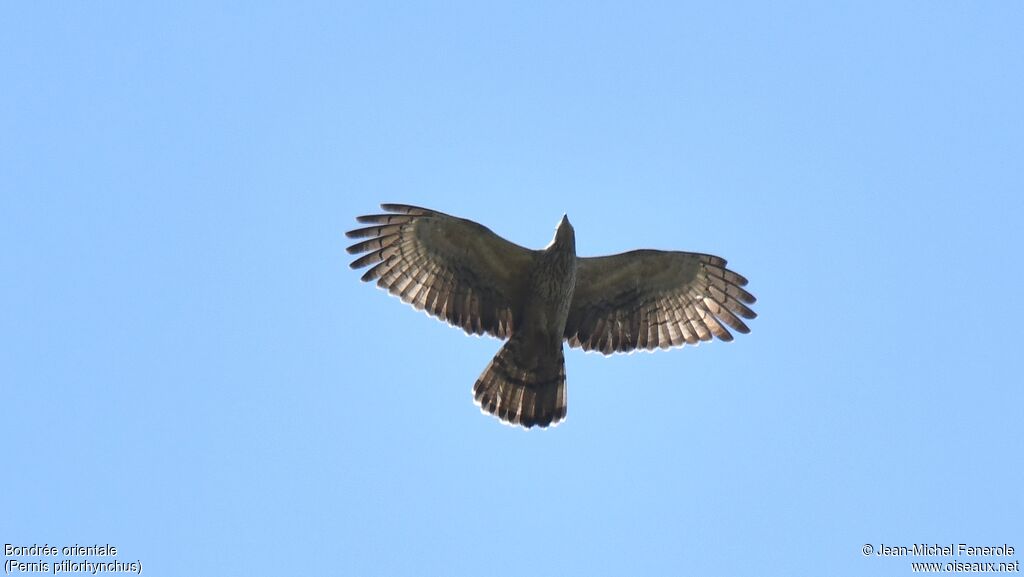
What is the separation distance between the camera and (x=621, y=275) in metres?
13.0

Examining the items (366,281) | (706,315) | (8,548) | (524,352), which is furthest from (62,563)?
(706,315)

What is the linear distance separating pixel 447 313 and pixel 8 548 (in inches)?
215

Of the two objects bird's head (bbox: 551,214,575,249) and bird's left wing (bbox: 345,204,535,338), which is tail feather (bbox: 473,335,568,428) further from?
bird's head (bbox: 551,214,575,249)

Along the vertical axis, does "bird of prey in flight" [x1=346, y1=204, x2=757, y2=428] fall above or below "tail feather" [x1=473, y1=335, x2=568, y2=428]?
above

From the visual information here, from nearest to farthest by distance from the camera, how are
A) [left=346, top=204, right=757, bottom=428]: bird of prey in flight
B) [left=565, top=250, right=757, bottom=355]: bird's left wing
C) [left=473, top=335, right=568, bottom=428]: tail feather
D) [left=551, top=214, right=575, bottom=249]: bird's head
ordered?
1. [left=551, top=214, right=575, bottom=249]: bird's head
2. [left=346, top=204, right=757, bottom=428]: bird of prey in flight
3. [left=473, top=335, right=568, bottom=428]: tail feather
4. [left=565, top=250, right=757, bottom=355]: bird's left wing

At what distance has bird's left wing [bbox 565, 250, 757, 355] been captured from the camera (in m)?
13.1

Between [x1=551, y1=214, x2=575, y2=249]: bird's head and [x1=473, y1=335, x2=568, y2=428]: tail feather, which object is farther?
[x1=473, y1=335, x2=568, y2=428]: tail feather

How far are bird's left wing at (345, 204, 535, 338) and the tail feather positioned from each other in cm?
35

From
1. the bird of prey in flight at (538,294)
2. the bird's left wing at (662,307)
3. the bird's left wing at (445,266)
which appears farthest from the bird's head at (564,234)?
the bird's left wing at (662,307)

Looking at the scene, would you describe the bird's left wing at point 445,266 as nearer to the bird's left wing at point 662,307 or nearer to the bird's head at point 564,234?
the bird's head at point 564,234

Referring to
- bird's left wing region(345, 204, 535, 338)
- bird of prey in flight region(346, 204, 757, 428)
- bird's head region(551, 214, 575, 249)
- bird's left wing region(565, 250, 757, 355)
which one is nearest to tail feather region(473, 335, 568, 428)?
bird of prey in flight region(346, 204, 757, 428)

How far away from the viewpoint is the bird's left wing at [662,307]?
13.1m

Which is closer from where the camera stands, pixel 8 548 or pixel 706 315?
pixel 8 548

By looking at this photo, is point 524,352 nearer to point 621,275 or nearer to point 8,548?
point 621,275
